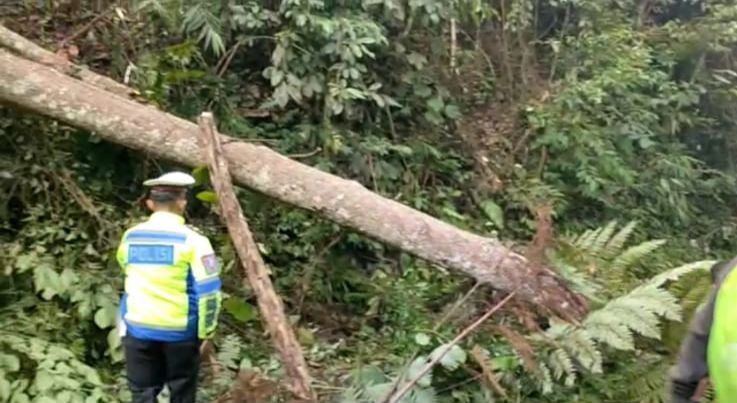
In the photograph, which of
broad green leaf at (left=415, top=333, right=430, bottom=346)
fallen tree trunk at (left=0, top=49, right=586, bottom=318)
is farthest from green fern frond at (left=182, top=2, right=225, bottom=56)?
broad green leaf at (left=415, top=333, right=430, bottom=346)

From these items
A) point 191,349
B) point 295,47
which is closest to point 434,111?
point 295,47

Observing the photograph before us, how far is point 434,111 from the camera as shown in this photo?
8273 millimetres

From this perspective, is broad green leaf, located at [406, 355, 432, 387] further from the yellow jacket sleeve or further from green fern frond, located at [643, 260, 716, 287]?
green fern frond, located at [643, 260, 716, 287]

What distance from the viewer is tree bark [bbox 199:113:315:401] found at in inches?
199

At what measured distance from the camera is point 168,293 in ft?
16.2

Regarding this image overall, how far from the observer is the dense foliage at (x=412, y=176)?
18.2 ft

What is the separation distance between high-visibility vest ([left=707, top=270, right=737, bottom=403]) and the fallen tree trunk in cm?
335

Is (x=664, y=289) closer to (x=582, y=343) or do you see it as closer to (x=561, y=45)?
(x=582, y=343)

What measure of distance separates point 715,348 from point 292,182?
397 centimetres

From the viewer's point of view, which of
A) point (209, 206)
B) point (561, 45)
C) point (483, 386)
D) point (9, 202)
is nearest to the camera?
point (483, 386)

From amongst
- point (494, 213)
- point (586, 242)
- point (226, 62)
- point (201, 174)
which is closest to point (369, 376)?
point (201, 174)

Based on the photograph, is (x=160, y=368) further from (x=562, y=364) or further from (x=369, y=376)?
(x=562, y=364)

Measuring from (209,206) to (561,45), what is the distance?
174 inches

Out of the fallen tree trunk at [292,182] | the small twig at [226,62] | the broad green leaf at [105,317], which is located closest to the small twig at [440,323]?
the fallen tree trunk at [292,182]
